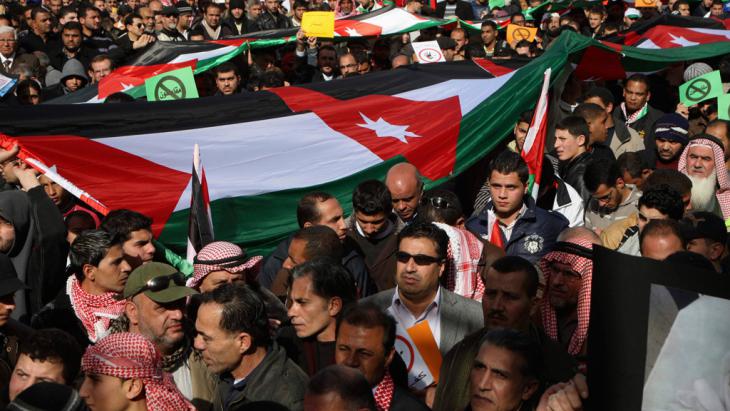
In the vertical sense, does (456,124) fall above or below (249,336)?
below

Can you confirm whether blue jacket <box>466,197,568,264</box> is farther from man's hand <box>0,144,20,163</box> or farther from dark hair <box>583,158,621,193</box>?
man's hand <box>0,144,20,163</box>

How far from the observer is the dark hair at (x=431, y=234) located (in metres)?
5.11

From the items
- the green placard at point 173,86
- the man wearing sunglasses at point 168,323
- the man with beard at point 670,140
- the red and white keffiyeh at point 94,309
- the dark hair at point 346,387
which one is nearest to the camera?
the dark hair at point 346,387

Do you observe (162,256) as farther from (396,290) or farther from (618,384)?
(618,384)

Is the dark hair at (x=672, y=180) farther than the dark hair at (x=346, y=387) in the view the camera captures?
Yes

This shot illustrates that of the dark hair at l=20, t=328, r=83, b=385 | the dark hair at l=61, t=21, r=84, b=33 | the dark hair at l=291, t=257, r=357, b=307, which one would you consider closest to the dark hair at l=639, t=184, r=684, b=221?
the dark hair at l=291, t=257, r=357, b=307

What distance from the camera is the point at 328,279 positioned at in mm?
4824

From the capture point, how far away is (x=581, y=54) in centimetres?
962

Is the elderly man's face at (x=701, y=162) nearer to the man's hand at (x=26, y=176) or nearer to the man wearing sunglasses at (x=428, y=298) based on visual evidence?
the man wearing sunglasses at (x=428, y=298)

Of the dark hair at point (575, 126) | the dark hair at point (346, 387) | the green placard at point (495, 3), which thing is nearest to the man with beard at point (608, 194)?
the dark hair at point (575, 126)

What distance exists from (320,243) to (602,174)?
2377 millimetres

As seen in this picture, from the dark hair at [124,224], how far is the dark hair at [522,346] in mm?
2504

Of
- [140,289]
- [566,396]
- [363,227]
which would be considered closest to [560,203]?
[363,227]

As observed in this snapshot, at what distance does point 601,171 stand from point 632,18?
8790 mm
